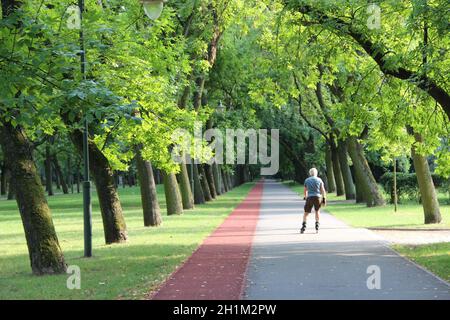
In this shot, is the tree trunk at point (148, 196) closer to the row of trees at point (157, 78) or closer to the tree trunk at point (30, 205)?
the row of trees at point (157, 78)

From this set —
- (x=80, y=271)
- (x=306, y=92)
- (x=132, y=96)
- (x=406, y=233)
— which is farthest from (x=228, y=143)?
(x=80, y=271)

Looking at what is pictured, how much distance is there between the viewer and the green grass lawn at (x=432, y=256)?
12.0m

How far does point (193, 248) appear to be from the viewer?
16609 mm

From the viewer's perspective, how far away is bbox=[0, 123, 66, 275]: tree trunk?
1233cm

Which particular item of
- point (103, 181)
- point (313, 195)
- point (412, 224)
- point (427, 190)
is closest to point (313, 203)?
point (313, 195)

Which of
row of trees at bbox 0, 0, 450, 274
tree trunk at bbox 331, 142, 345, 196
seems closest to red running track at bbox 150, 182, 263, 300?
row of trees at bbox 0, 0, 450, 274

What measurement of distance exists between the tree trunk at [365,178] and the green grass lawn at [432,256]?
709 inches

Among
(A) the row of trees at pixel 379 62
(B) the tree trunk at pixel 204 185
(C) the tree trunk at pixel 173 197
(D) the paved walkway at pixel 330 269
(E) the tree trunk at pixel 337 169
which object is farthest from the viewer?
(E) the tree trunk at pixel 337 169

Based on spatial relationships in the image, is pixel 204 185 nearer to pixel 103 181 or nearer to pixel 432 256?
pixel 103 181

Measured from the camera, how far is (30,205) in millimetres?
12352

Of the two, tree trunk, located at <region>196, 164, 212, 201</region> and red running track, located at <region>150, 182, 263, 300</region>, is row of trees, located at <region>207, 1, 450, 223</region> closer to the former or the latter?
red running track, located at <region>150, 182, 263, 300</region>

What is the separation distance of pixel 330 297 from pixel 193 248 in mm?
7492

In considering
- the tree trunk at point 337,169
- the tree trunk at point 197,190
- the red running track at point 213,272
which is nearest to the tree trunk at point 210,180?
the tree trunk at point 197,190
